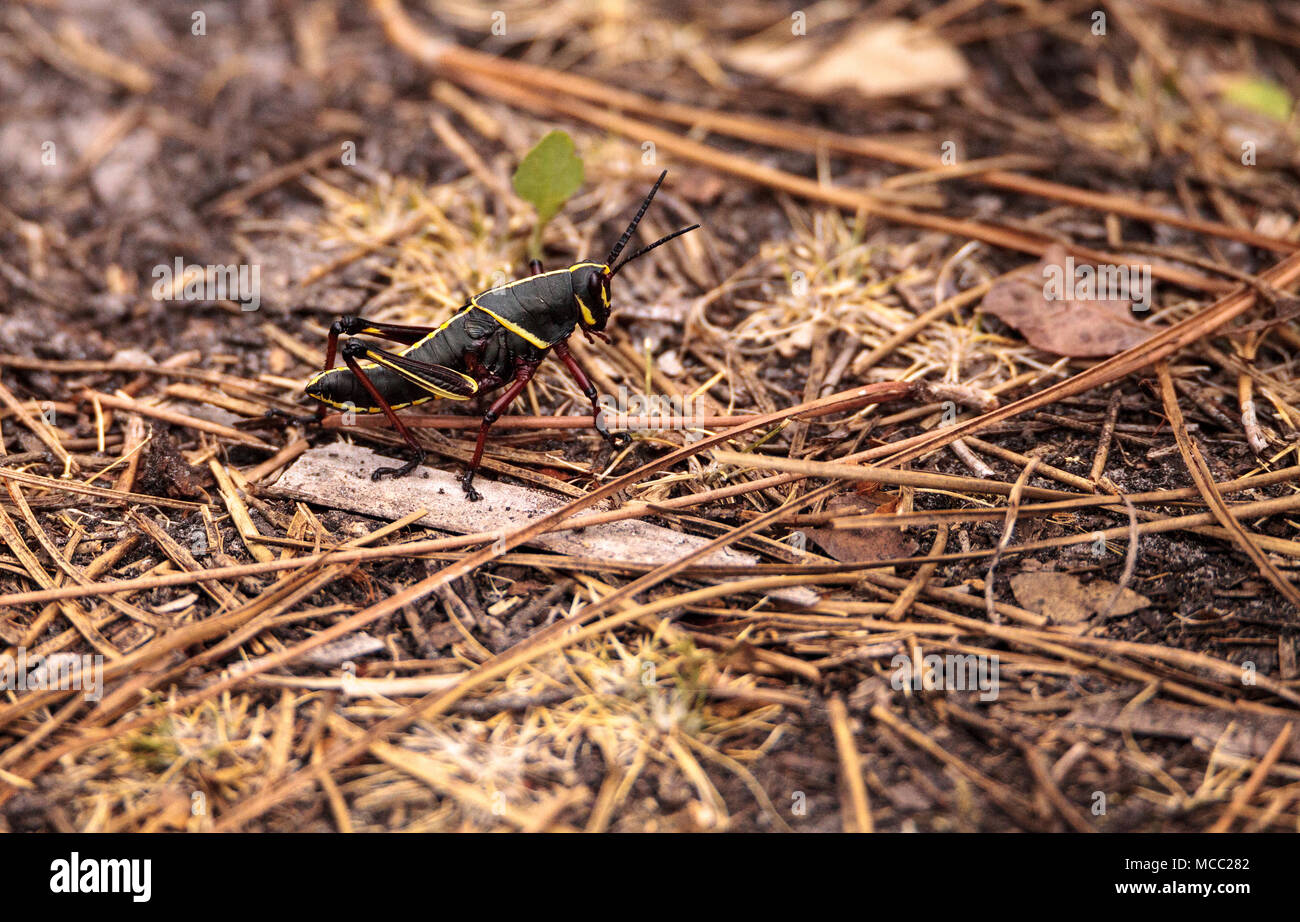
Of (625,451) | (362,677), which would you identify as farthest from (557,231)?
(362,677)

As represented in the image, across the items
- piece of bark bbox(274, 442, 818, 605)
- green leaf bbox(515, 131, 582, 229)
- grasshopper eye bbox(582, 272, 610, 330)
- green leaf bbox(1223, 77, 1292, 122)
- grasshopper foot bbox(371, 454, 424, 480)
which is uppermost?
green leaf bbox(1223, 77, 1292, 122)

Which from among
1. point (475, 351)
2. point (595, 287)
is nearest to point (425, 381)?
point (475, 351)

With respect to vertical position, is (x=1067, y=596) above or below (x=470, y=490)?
below

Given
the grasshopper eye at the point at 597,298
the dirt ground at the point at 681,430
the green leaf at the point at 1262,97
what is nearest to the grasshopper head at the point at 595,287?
the grasshopper eye at the point at 597,298

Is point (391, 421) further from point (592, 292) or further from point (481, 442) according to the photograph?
point (592, 292)

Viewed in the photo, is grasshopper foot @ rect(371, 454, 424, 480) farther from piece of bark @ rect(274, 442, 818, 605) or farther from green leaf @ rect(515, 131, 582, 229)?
green leaf @ rect(515, 131, 582, 229)

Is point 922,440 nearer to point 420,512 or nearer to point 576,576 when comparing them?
point 576,576

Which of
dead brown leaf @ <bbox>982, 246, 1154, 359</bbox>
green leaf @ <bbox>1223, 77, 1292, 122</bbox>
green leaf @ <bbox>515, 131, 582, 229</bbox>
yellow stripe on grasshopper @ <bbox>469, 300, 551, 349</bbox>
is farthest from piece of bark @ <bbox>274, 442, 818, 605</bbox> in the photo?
green leaf @ <bbox>1223, 77, 1292, 122</bbox>
